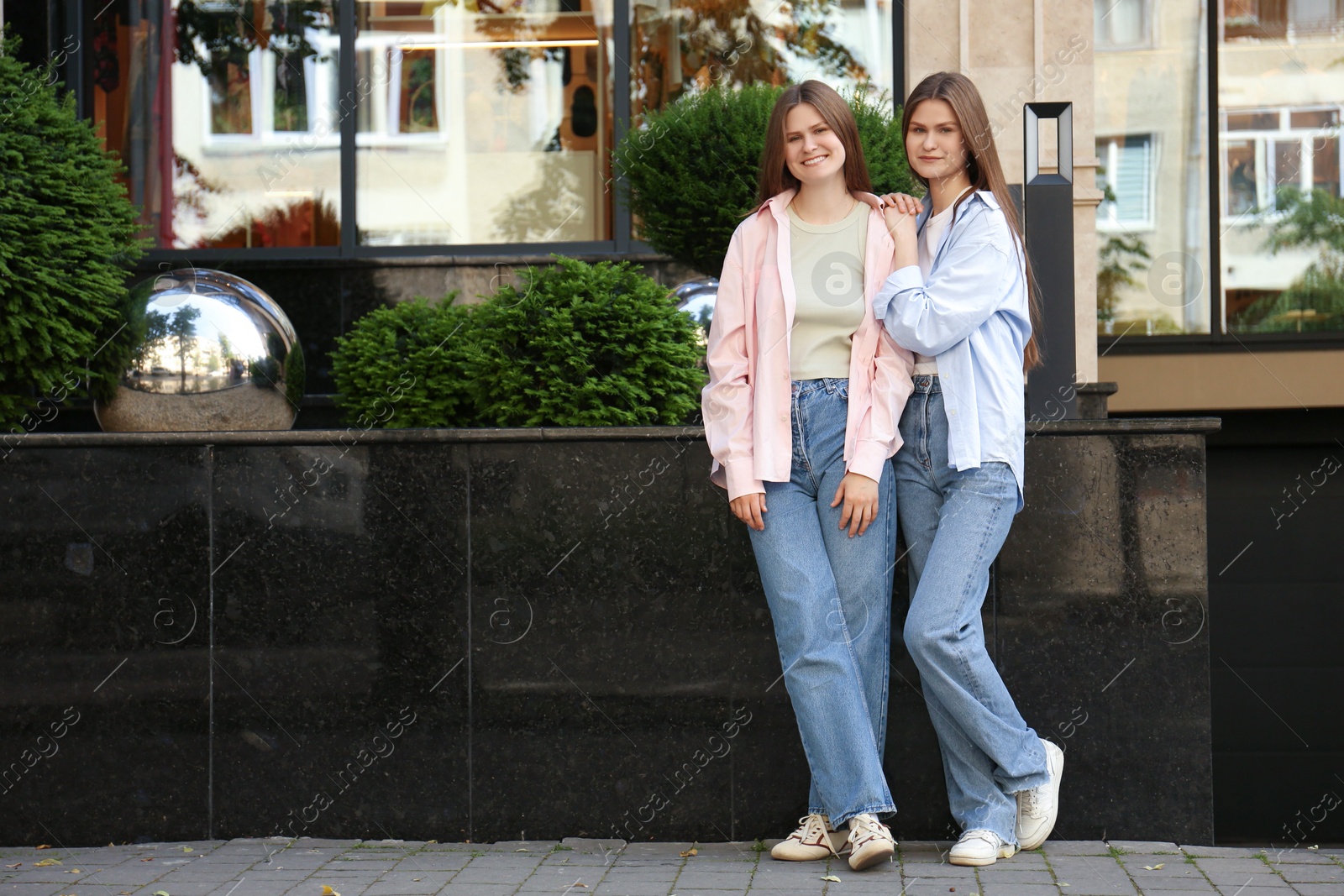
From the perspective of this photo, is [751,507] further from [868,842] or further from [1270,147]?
[1270,147]

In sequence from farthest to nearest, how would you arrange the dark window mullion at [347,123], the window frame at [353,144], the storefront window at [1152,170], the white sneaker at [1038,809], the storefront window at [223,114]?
the storefront window at [1152,170] → the storefront window at [223,114] → the dark window mullion at [347,123] → the window frame at [353,144] → the white sneaker at [1038,809]

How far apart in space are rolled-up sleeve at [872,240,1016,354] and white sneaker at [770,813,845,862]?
4.65 ft

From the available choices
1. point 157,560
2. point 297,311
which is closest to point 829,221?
point 157,560

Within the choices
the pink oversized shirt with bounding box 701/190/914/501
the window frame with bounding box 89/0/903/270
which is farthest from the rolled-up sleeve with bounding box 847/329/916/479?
the window frame with bounding box 89/0/903/270

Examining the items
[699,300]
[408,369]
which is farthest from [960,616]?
[699,300]

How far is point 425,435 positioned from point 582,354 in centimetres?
64

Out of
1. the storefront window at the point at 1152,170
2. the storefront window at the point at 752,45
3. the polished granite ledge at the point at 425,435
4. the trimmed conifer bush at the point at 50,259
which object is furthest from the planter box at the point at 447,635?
the storefront window at the point at 1152,170

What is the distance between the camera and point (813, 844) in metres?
3.91

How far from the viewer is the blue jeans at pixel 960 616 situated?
368cm

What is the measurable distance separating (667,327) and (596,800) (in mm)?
1658

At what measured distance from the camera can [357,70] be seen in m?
9.51

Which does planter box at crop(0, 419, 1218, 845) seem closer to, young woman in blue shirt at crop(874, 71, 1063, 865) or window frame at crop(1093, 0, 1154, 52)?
young woman in blue shirt at crop(874, 71, 1063, 865)

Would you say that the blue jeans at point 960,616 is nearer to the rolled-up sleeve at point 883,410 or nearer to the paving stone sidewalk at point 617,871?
the rolled-up sleeve at point 883,410

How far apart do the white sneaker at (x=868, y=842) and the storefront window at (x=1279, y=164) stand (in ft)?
23.8
